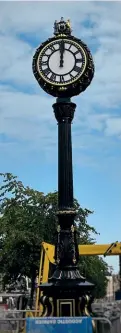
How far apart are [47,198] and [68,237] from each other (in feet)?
39.2

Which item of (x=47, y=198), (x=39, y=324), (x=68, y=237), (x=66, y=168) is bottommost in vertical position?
(x=39, y=324)

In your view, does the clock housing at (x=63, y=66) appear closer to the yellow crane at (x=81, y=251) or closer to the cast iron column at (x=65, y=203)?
the cast iron column at (x=65, y=203)

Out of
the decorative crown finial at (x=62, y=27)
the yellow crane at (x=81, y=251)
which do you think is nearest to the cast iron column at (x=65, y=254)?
the decorative crown finial at (x=62, y=27)

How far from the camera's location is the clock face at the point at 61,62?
621 inches

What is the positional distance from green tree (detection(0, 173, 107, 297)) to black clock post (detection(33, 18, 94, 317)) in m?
10.7

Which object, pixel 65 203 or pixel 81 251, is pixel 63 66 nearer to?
pixel 65 203

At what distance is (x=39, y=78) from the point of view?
15859mm

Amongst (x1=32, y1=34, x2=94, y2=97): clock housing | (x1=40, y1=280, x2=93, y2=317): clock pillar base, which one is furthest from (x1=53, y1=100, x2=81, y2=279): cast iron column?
(x1=32, y1=34, x2=94, y2=97): clock housing

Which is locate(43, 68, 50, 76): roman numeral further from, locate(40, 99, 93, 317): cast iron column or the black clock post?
locate(40, 99, 93, 317): cast iron column

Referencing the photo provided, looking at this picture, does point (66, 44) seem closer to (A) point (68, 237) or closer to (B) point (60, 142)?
(B) point (60, 142)

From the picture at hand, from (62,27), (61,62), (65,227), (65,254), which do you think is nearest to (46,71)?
(61,62)

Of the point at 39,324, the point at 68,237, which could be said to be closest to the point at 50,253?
the point at 68,237

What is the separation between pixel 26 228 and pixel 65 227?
37.5 feet

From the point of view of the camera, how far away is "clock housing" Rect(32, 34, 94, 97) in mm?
15727
